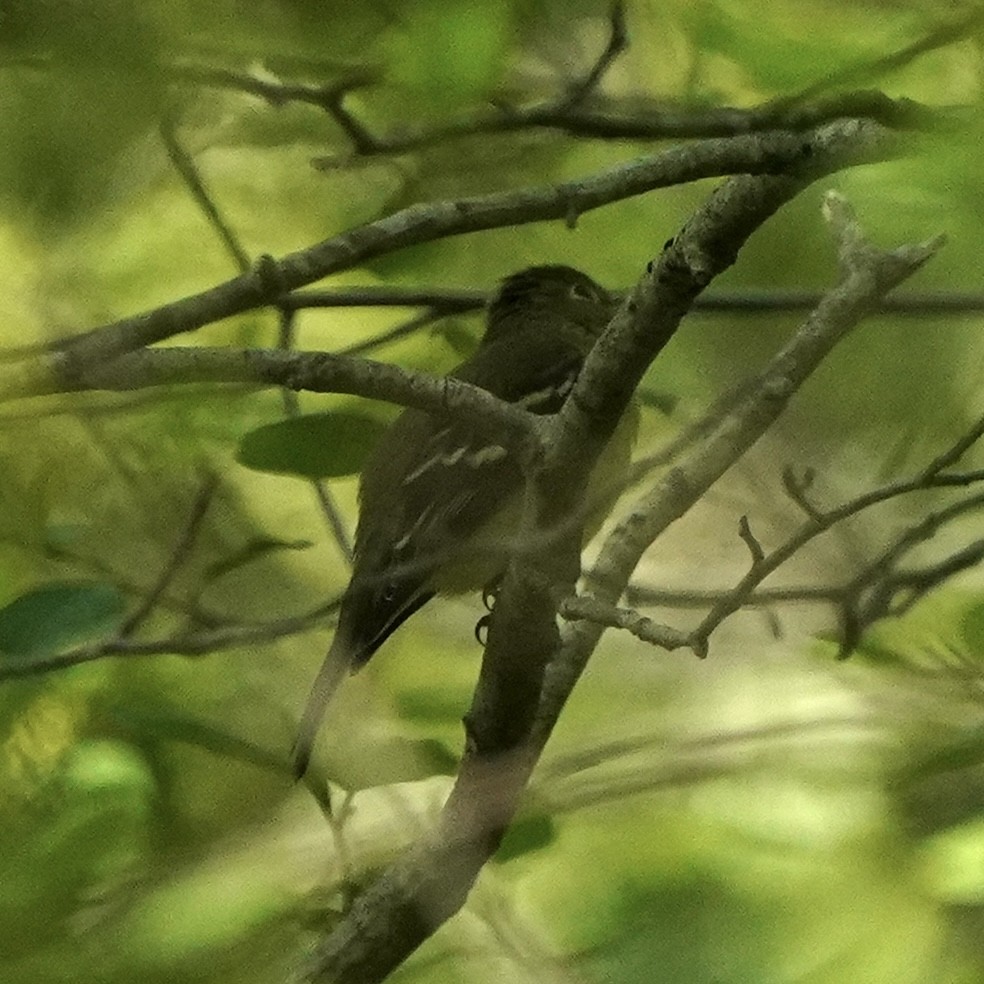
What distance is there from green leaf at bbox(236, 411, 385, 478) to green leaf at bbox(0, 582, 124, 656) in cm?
15

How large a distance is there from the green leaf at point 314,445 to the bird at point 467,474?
1.00ft

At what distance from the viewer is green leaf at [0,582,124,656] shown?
42.7 inches

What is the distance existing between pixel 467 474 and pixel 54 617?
1392 mm

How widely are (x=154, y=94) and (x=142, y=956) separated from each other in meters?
0.37

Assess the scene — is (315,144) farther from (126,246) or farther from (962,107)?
(962,107)

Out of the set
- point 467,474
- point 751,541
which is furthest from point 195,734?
point 467,474

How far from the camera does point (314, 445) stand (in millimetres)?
1247

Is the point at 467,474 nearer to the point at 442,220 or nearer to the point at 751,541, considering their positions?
the point at 442,220

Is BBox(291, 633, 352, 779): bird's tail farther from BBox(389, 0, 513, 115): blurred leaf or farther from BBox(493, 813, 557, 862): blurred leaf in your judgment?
BBox(389, 0, 513, 115): blurred leaf

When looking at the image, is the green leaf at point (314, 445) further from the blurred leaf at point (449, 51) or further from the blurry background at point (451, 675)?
the blurred leaf at point (449, 51)

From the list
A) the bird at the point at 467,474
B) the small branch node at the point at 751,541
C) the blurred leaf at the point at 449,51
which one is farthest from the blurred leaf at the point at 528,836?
the bird at the point at 467,474

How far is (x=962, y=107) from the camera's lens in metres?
0.49

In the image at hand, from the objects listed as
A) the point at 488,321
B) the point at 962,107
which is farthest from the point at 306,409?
the point at 488,321

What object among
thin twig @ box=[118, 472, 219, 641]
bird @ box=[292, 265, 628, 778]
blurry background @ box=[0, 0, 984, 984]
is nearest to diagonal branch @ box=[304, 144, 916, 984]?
blurry background @ box=[0, 0, 984, 984]
